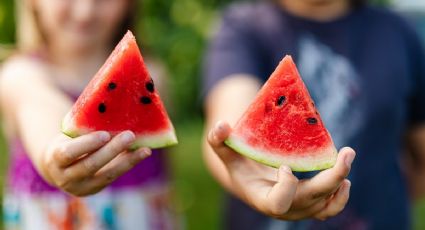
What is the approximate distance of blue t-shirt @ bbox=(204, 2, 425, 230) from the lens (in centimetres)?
315

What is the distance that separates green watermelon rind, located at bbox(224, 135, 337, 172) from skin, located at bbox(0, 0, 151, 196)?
1.11 ft

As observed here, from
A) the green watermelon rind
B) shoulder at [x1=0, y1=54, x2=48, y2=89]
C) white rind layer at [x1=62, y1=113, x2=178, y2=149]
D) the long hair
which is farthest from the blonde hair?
the green watermelon rind

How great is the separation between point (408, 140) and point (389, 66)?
1.81ft

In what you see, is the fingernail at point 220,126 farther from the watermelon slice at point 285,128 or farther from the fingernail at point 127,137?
the fingernail at point 127,137

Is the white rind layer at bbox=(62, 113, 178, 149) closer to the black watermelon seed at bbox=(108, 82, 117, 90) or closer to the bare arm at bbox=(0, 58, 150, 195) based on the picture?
the bare arm at bbox=(0, 58, 150, 195)

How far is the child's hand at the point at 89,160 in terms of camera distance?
1809 mm

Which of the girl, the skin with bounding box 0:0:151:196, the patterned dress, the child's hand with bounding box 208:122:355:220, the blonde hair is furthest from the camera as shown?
the blonde hair

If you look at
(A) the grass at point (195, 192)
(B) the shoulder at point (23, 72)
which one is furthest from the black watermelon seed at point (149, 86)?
(A) the grass at point (195, 192)

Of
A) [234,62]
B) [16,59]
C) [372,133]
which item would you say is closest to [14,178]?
[16,59]

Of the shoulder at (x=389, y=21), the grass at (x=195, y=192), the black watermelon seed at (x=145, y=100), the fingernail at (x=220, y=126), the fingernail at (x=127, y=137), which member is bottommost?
the grass at (x=195, y=192)

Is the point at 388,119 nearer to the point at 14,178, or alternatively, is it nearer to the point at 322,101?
the point at 322,101

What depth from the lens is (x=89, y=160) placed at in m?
1.88

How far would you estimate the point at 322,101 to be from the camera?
10.2 ft

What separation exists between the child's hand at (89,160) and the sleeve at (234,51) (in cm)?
122
